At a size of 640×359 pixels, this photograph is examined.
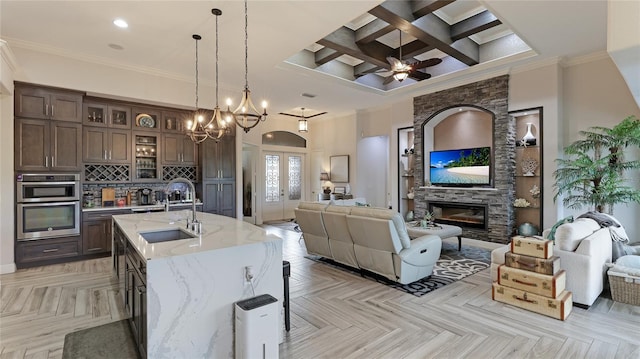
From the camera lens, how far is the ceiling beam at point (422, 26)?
13.1 ft

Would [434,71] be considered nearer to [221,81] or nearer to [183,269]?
[221,81]

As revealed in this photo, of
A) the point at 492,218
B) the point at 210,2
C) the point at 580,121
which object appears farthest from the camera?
the point at 492,218

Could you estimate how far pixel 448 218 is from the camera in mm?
7086

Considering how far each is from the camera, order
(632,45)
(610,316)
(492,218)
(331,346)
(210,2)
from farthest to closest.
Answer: (492,218) < (210,2) < (610,316) < (331,346) < (632,45)

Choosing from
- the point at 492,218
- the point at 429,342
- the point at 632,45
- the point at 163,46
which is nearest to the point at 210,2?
the point at 163,46

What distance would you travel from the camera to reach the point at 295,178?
1063cm

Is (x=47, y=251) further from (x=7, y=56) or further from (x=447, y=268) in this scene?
(x=447, y=268)

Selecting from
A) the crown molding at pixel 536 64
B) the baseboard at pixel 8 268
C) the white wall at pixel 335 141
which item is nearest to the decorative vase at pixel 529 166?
the crown molding at pixel 536 64

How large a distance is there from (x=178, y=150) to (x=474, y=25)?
19.0ft

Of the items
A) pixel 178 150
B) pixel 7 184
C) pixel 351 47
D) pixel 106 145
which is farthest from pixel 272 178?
pixel 7 184

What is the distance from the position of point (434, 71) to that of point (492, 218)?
10.7 feet

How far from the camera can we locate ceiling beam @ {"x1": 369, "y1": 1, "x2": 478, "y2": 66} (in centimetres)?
398

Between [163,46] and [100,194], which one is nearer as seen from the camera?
[163,46]

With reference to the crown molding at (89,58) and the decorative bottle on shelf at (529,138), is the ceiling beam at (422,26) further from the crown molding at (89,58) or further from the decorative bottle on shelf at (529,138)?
the crown molding at (89,58)
